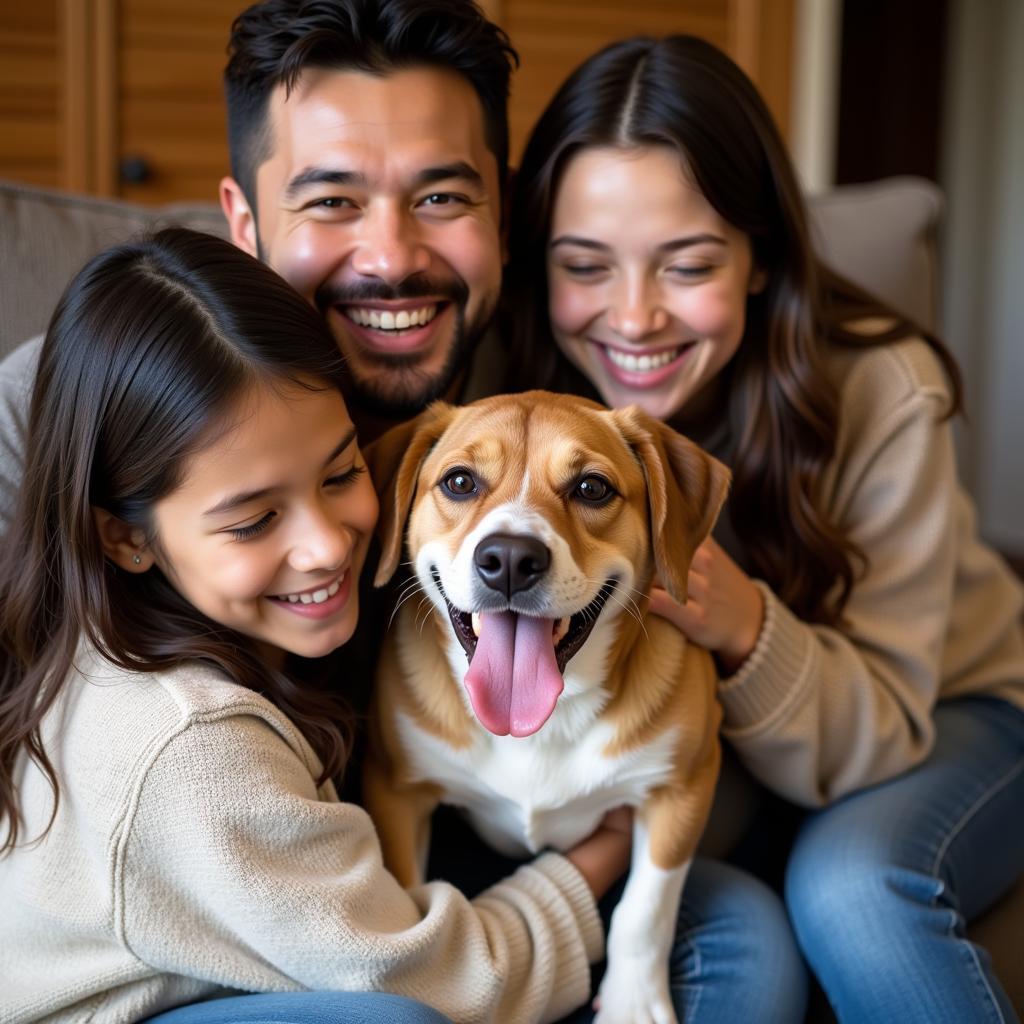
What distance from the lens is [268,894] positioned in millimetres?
1307

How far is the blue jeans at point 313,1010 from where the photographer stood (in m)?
1.26

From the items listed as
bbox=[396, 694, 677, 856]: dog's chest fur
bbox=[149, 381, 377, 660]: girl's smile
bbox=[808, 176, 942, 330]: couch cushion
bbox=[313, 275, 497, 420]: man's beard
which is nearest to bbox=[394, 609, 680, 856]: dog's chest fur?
Result: bbox=[396, 694, 677, 856]: dog's chest fur

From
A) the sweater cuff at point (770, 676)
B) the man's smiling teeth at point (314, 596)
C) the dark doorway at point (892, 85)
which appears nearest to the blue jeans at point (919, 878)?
the sweater cuff at point (770, 676)

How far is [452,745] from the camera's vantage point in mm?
1591

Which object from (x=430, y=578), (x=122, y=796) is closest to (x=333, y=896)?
(x=122, y=796)

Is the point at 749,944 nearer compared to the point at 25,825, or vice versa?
the point at 25,825

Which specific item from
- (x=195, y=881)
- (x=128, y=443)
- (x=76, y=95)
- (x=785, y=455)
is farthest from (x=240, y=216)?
(x=76, y=95)

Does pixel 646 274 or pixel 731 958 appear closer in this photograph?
pixel 731 958

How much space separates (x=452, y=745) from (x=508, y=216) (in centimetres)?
103

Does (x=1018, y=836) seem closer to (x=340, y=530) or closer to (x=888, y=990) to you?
(x=888, y=990)

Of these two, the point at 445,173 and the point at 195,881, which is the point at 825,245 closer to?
the point at 445,173

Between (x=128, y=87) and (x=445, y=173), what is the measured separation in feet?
7.45

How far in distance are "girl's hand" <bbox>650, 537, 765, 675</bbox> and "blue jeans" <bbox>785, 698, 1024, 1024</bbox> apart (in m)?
0.35

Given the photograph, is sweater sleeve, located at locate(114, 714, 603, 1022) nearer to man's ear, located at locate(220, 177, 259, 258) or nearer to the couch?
the couch
